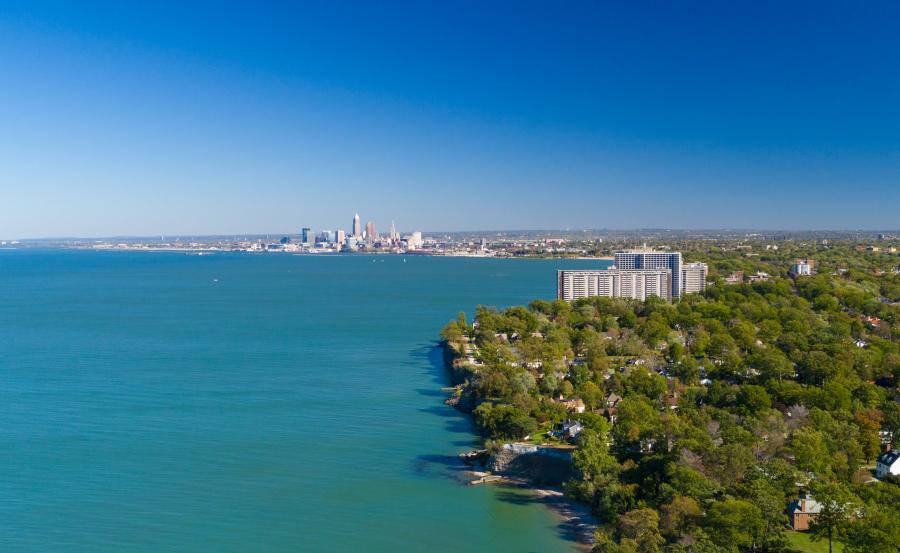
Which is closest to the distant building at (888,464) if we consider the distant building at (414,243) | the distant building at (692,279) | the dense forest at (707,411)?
the dense forest at (707,411)

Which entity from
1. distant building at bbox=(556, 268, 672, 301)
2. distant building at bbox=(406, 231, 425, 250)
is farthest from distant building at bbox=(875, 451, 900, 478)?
distant building at bbox=(406, 231, 425, 250)

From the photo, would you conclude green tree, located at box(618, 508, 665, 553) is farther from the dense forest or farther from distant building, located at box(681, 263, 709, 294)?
Result: distant building, located at box(681, 263, 709, 294)

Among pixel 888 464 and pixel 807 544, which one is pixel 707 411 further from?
pixel 807 544

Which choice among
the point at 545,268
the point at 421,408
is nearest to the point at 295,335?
the point at 421,408

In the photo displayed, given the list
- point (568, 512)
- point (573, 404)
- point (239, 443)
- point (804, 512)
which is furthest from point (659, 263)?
point (804, 512)

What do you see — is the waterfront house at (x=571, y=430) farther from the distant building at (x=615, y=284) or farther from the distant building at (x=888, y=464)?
the distant building at (x=615, y=284)

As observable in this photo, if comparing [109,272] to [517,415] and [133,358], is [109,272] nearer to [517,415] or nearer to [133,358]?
[133,358]

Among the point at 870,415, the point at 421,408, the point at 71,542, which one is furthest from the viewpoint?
the point at 421,408
